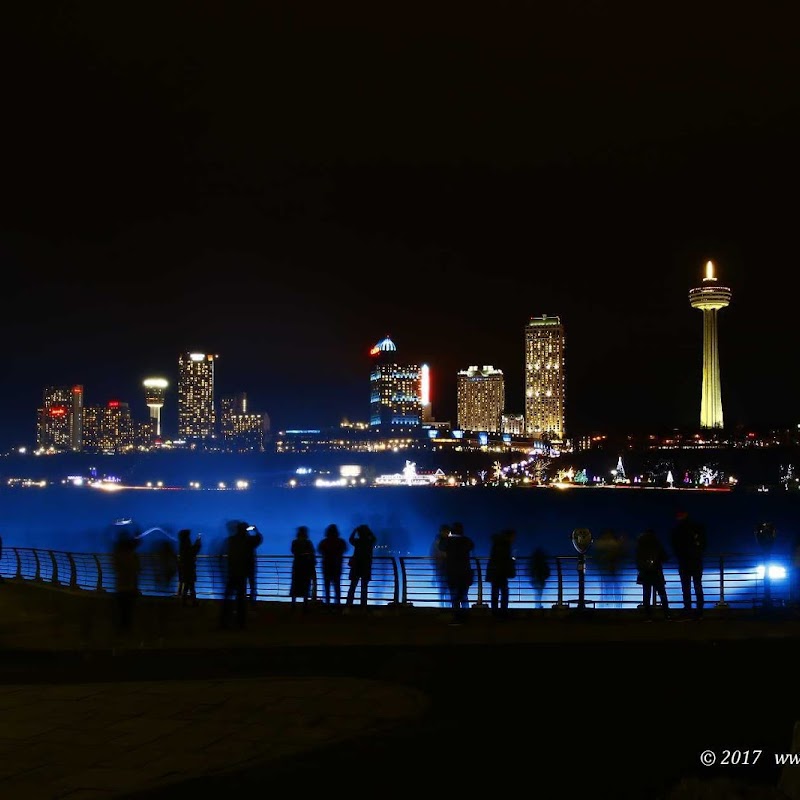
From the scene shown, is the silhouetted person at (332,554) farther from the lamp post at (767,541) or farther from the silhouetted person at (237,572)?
the lamp post at (767,541)

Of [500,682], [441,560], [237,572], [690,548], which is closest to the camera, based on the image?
[500,682]

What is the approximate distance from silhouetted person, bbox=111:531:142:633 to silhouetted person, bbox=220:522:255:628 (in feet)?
4.65

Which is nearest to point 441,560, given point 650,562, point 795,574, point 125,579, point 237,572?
point 237,572

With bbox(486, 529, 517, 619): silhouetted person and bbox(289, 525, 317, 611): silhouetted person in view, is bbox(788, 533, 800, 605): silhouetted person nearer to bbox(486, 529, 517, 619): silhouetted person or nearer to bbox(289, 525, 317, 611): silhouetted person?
bbox(486, 529, 517, 619): silhouetted person

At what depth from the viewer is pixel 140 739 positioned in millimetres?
8664

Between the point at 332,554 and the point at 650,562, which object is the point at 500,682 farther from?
the point at 332,554

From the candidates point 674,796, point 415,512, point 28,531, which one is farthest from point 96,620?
point 415,512

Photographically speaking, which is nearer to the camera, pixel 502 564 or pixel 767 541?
pixel 767 541

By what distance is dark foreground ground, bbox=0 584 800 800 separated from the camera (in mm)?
7391

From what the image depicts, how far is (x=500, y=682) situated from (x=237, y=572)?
5722 millimetres

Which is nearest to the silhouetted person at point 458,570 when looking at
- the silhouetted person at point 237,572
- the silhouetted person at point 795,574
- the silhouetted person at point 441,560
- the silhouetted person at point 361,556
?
the silhouetted person at point 441,560

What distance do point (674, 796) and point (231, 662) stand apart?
839 centimetres

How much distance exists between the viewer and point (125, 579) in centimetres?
1498

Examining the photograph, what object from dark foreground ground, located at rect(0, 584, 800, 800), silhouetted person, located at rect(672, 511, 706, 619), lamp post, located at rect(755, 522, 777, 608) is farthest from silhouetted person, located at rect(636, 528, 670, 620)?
lamp post, located at rect(755, 522, 777, 608)
